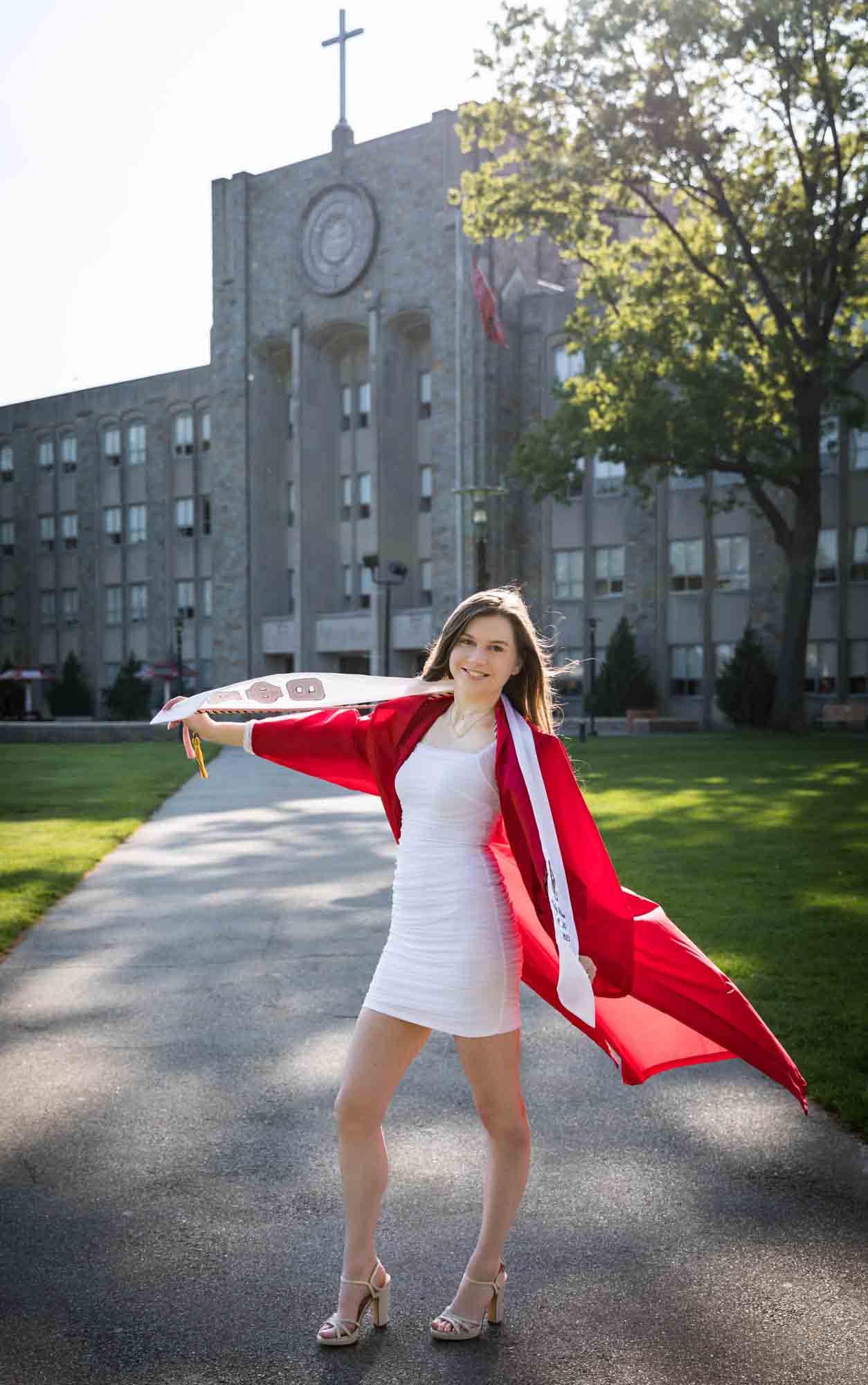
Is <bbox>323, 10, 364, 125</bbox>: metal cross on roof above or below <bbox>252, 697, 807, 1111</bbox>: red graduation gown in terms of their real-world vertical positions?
above

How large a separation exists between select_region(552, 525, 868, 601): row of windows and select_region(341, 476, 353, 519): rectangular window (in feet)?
35.7

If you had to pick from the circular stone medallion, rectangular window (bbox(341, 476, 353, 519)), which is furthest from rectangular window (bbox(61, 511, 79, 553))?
the circular stone medallion

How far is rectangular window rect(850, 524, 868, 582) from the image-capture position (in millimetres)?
43500

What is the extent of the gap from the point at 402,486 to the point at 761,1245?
51.5 m

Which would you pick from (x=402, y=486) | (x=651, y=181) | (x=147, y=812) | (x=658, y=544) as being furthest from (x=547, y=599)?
(x=147, y=812)

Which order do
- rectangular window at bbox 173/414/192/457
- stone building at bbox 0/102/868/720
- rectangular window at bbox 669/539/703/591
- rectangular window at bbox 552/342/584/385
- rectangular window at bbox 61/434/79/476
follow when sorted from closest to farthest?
stone building at bbox 0/102/868/720 < rectangular window at bbox 669/539/703/591 < rectangular window at bbox 552/342/584/385 < rectangular window at bbox 173/414/192/457 < rectangular window at bbox 61/434/79/476

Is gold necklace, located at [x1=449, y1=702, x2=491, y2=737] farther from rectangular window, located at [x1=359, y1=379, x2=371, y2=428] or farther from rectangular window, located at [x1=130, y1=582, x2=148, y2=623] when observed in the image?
rectangular window, located at [x1=130, y1=582, x2=148, y2=623]

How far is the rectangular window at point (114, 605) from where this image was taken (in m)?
67.3

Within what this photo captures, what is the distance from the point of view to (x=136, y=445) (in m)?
67.0

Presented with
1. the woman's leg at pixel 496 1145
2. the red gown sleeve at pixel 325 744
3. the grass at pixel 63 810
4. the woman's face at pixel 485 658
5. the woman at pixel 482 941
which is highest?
the woman's face at pixel 485 658

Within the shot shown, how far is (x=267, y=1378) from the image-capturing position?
3146 mm

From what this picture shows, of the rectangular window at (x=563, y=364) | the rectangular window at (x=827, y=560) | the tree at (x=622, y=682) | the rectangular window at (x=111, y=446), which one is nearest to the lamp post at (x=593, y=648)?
the tree at (x=622, y=682)

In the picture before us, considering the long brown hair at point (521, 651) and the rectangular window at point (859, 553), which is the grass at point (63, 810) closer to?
the long brown hair at point (521, 651)

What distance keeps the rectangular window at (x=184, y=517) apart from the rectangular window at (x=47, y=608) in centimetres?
1019
